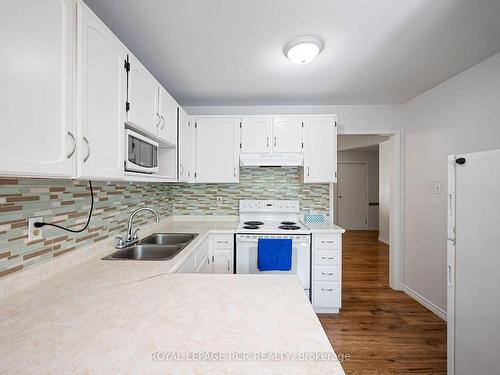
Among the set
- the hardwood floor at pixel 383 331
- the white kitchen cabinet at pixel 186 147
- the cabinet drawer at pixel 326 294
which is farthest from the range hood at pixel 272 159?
the hardwood floor at pixel 383 331

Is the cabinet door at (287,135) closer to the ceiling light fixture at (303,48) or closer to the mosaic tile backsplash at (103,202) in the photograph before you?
the mosaic tile backsplash at (103,202)

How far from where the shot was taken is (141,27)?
4.96ft

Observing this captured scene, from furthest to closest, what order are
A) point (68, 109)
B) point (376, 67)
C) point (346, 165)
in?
point (346, 165), point (376, 67), point (68, 109)

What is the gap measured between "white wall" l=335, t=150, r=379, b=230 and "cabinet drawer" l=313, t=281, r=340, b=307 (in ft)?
14.0

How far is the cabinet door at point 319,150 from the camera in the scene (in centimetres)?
266

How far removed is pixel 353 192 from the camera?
21.0 ft

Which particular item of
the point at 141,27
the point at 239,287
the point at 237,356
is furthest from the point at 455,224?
the point at 141,27

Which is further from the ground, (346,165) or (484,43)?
(484,43)

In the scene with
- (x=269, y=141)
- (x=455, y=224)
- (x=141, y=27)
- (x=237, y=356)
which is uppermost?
(x=141, y=27)

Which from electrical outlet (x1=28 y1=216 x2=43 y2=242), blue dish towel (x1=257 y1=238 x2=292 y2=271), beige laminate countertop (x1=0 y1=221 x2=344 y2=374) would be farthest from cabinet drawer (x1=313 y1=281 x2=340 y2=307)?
electrical outlet (x1=28 y1=216 x2=43 y2=242)

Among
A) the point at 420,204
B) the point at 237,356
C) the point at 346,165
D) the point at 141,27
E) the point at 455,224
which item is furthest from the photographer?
the point at 346,165

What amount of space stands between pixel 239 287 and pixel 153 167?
3.69 feet

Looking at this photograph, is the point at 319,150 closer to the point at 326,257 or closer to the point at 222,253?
the point at 326,257

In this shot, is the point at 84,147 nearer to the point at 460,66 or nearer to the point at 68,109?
the point at 68,109
